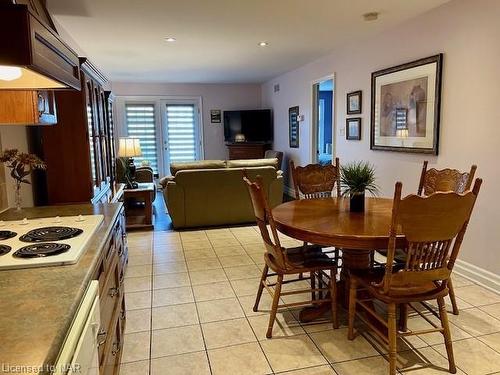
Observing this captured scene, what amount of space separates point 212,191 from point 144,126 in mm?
4384

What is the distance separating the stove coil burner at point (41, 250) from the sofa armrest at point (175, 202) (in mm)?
3269

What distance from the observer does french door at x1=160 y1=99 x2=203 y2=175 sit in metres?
8.63

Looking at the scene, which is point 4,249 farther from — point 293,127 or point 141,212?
point 293,127

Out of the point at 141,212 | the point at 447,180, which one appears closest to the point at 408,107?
the point at 447,180

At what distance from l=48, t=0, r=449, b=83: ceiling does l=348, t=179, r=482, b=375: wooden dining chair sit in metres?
2.23

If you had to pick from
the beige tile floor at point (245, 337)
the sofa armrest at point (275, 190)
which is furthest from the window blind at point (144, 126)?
the beige tile floor at point (245, 337)

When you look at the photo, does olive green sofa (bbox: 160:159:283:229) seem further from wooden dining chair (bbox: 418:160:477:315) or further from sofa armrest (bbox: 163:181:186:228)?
wooden dining chair (bbox: 418:160:477:315)

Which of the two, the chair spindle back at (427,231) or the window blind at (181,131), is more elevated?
the window blind at (181,131)

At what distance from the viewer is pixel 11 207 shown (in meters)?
2.31

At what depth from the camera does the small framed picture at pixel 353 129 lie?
4.82m

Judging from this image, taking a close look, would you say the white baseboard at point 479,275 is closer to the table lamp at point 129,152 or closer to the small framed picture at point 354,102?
the small framed picture at point 354,102

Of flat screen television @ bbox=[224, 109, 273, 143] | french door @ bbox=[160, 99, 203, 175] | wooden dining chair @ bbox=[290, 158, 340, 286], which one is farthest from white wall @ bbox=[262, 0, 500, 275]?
french door @ bbox=[160, 99, 203, 175]

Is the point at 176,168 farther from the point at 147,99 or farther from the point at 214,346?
the point at 147,99

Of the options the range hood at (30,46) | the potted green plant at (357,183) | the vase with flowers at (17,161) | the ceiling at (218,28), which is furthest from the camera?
the ceiling at (218,28)
